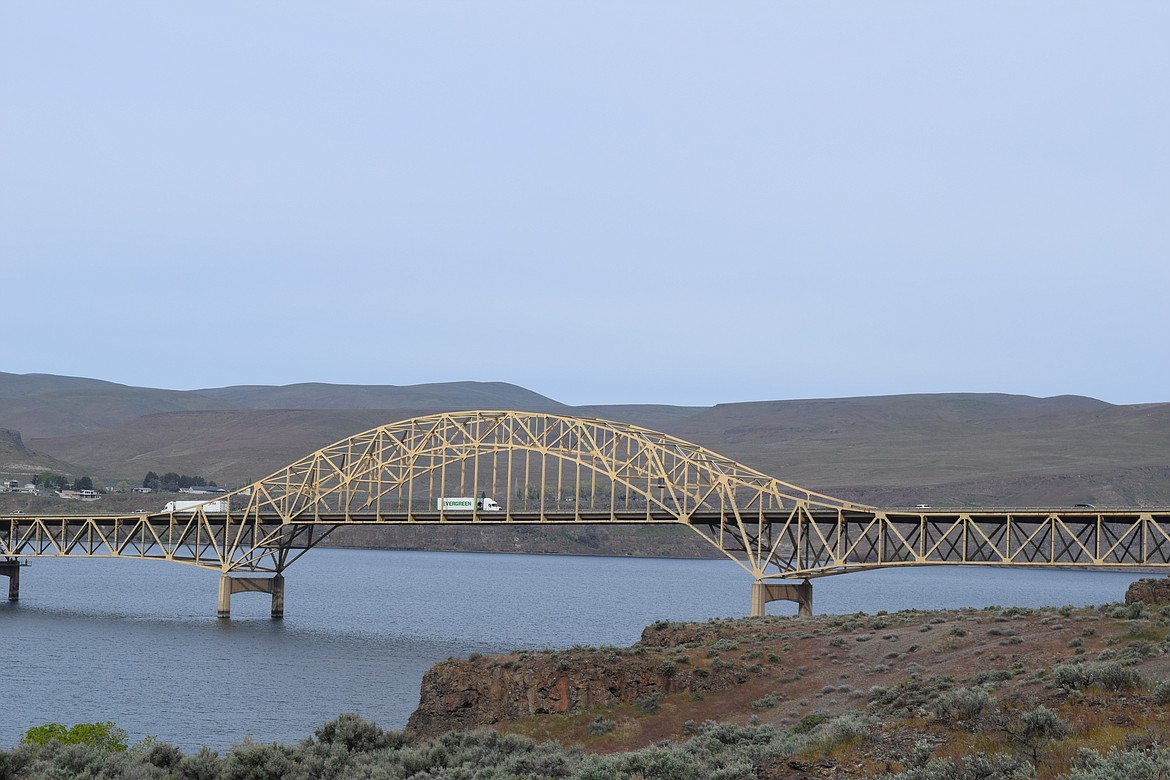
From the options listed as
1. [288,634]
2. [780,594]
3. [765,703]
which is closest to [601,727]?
[765,703]

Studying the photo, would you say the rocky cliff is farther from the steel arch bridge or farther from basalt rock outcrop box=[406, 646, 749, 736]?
the steel arch bridge

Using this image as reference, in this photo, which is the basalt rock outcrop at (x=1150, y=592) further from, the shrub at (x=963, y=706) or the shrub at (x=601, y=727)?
the shrub at (x=963, y=706)

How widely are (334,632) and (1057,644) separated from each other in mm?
59846

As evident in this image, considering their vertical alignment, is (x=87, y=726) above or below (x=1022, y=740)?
below

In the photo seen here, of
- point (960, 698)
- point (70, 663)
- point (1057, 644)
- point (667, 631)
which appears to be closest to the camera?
point (960, 698)

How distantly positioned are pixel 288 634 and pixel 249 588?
14.9 meters

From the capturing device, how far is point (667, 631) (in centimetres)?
5525

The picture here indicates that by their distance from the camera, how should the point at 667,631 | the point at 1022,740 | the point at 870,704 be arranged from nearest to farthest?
1. the point at 1022,740
2. the point at 870,704
3. the point at 667,631

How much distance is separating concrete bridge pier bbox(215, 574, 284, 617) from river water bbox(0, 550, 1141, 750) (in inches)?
65.8

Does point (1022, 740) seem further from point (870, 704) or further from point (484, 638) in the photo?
point (484, 638)

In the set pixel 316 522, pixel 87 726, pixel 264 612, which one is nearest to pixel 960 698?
pixel 87 726

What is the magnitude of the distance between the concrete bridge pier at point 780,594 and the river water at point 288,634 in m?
8.49

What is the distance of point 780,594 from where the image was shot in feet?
274

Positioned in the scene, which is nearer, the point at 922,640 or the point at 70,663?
the point at 922,640
